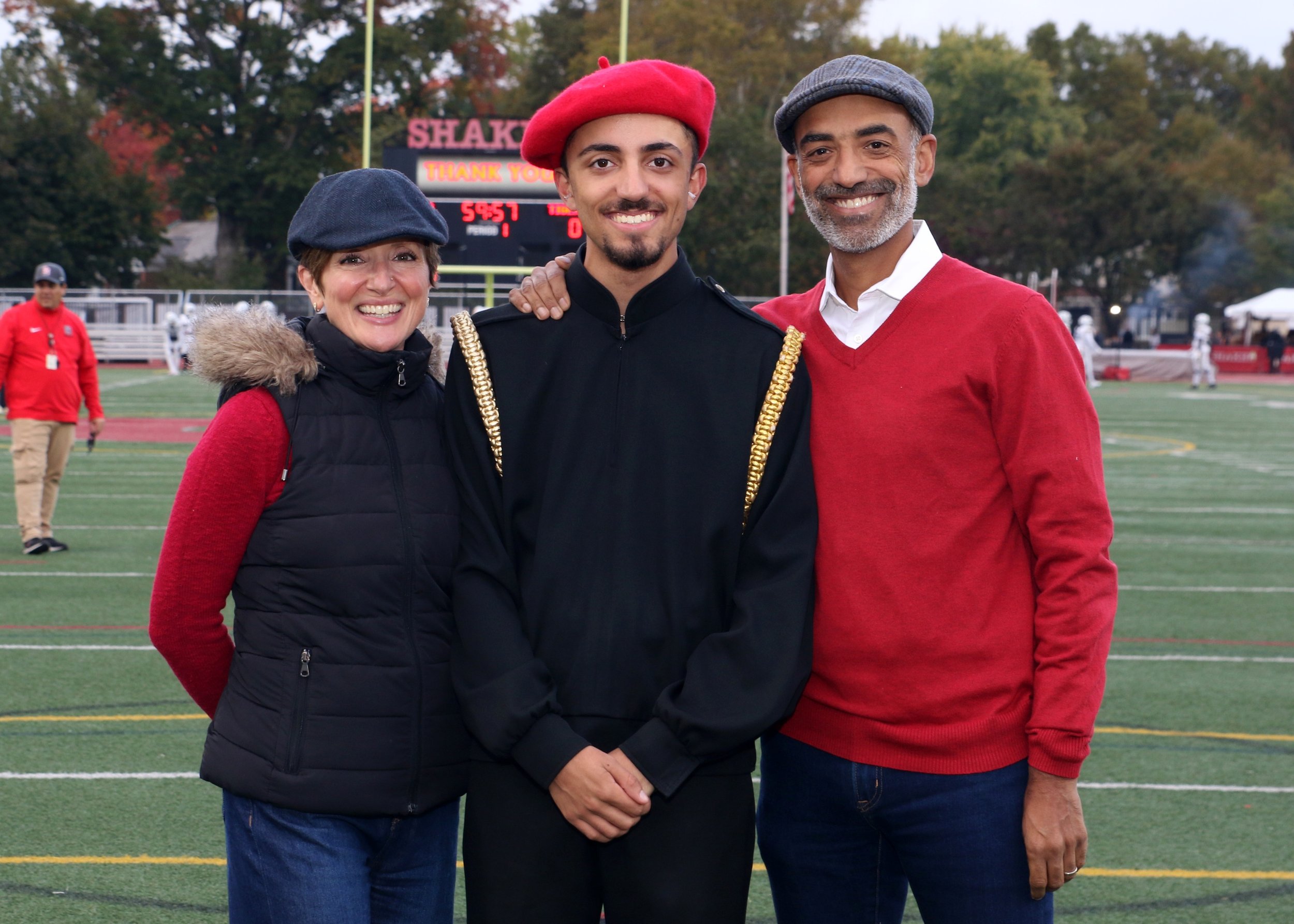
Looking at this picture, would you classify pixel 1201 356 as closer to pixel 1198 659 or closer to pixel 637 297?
pixel 1198 659

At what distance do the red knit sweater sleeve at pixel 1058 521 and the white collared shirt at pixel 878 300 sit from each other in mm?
232

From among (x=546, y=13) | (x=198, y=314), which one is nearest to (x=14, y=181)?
(x=546, y=13)

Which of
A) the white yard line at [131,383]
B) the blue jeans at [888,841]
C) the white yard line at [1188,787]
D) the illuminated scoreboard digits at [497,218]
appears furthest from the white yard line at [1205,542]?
the white yard line at [131,383]

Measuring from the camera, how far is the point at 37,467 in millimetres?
10055

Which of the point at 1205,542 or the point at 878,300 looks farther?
the point at 1205,542

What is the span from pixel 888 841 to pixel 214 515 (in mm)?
1412

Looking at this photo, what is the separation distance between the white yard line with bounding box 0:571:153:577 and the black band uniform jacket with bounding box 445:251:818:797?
7513 millimetres

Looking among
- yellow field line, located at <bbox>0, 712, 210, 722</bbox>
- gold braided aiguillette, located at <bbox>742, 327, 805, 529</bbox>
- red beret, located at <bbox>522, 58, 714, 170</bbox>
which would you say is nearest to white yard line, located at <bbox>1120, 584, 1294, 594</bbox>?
yellow field line, located at <bbox>0, 712, 210, 722</bbox>

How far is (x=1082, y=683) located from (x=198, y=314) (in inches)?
72.6

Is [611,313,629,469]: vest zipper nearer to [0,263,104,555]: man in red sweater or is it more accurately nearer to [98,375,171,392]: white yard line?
[0,263,104,555]: man in red sweater

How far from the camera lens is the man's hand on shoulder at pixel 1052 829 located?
2.47 meters

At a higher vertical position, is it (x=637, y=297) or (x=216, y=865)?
(x=637, y=297)

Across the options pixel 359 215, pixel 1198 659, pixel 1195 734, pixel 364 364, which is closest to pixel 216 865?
pixel 364 364

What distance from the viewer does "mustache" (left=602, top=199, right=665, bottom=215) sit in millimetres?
2447
